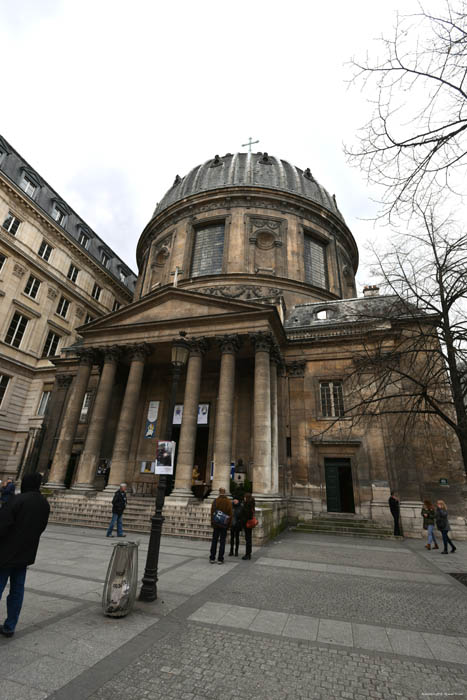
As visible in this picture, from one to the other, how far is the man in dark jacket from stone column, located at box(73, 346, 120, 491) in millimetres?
14802

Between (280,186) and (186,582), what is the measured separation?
32036 mm

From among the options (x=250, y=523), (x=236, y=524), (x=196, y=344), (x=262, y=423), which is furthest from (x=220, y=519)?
(x=196, y=344)

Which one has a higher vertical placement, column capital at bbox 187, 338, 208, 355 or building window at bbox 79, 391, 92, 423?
column capital at bbox 187, 338, 208, 355

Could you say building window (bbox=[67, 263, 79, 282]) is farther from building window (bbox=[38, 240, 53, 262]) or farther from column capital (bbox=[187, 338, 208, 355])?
column capital (bbox=[187, 338, 208, 355])

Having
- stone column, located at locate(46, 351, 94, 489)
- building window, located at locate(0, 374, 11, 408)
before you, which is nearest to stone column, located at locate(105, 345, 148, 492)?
stone column, located at locate(46, 351, 94, 489)

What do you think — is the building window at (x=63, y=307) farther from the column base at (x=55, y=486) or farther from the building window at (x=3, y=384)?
the column base at (x=55, y=486)

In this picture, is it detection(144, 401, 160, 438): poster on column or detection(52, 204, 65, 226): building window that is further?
detection(52, 204, 65, 226): building window

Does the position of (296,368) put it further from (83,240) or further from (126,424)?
(83,240)

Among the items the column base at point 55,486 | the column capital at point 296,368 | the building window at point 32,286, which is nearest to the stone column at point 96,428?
the column base at point 55,486

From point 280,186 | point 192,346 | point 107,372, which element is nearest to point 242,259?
point 280,186

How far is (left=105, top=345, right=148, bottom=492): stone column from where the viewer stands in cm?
1761

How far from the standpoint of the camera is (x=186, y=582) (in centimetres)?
739

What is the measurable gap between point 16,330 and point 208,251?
1752cm

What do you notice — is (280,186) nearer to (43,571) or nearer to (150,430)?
(150,430)
